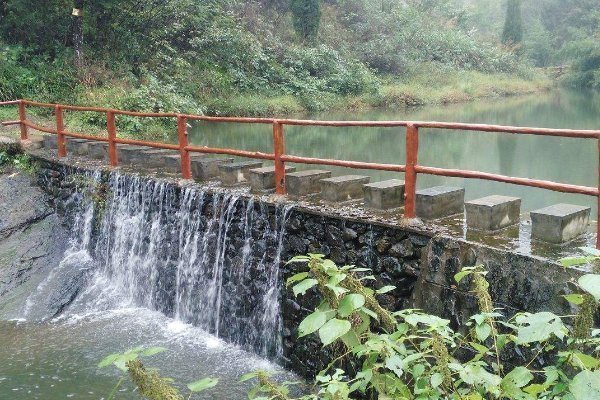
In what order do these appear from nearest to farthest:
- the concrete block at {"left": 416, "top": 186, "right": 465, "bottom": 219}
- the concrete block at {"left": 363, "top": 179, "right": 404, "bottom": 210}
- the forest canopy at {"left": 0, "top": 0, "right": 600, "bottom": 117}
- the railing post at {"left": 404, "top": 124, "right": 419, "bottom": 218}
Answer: the railing post at {"left": 404, "top": 124, "right": 419, "bottom": 218} < the concrete block at {"left": 416, "top": 186, "right": 465, "bottom": 219} < the concrete block at {"left": 363, "top": 179, "right": 404, "bottom": 210} < the forest canopy at {"left": 0, "top": 0, "right": 600, "bottom": 117}

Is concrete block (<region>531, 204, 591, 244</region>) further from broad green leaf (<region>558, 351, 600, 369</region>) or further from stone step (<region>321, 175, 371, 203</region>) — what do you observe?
broad green leaf (<region>558, 351, 600, 369</region>)

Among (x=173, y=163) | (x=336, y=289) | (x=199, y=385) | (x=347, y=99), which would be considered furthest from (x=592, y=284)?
(x=347, y=99)

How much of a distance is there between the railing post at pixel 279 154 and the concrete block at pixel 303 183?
0.07m

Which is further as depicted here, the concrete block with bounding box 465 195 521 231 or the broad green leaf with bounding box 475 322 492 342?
the concrete block with bounding box 465 195 521 231

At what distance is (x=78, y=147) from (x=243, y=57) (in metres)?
13.5

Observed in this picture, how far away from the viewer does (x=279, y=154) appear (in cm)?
611

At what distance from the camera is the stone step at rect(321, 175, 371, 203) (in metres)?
5.78

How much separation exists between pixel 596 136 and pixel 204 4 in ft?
62.3

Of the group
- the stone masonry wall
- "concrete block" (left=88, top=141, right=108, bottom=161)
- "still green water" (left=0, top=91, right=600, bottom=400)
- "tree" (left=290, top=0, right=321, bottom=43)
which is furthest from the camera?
"tree" (left=290, top=0, right=321, bottom=43)

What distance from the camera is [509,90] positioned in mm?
34156

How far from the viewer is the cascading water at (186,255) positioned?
19.9ft

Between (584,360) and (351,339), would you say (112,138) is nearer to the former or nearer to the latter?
(351,339)

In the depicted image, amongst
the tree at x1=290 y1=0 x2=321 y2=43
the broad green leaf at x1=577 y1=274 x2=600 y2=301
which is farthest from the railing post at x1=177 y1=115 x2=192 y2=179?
the tree at x1=290 y1=0 x2=321 y2=43

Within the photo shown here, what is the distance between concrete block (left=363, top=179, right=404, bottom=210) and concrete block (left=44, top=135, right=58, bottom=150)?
21.9 feet
